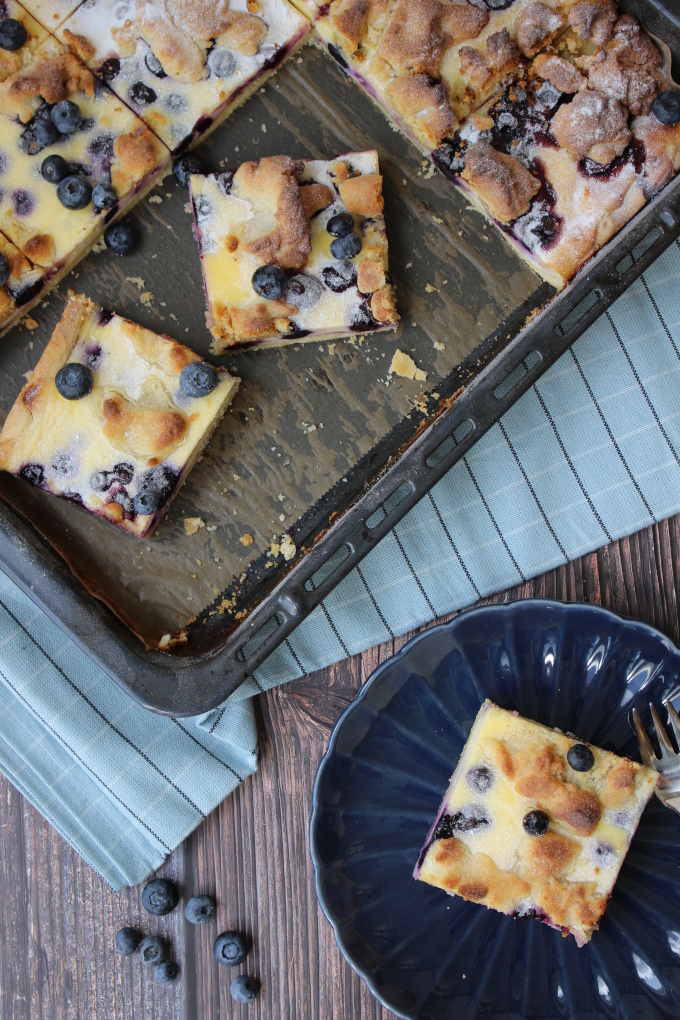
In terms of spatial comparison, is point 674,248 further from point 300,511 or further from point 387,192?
point 300,511

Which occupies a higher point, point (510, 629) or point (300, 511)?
point (300, 511)

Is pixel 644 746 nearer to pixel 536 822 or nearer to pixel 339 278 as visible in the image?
pixel 536 822

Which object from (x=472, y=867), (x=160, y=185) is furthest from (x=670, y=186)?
(x=472, y=867)

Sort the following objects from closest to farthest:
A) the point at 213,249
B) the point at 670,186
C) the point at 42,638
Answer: the point at 670,186
the point at 213,249
the point at 42,638

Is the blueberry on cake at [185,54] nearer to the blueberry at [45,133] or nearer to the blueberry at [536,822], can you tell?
the blueberry at [45,133]

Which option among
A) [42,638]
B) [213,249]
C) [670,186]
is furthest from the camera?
[42,638]
